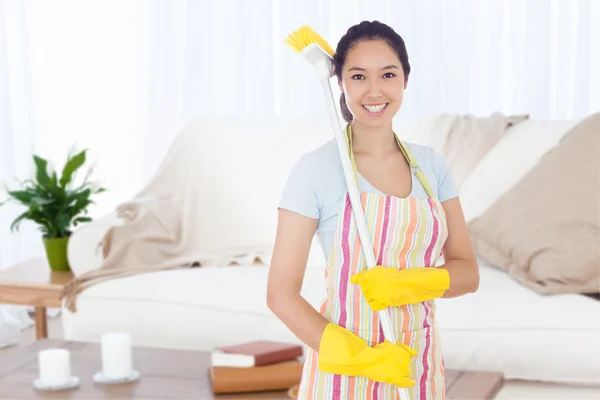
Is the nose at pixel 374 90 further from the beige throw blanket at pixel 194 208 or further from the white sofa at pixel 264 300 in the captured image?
the beige throw blanket at pixel 194 208

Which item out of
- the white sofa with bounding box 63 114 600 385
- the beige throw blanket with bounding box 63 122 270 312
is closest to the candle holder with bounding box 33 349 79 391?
the white sofa with bounding box 63 114 600 385

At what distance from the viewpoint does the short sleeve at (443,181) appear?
5.15 ft

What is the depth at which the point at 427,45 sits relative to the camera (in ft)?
13.7

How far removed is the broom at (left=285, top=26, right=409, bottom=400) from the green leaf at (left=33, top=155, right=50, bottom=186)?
228 cm

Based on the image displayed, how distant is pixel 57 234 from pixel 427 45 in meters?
1.74

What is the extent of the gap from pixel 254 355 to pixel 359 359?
947 mm

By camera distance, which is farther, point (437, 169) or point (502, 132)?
point (502, 132)

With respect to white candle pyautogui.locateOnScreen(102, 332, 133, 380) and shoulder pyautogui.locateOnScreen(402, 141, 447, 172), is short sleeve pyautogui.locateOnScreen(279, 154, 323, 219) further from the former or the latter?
white candle pyautogui.locateOnScreen(102, 332, 133, 380)

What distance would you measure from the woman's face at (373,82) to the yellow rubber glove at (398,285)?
233mm

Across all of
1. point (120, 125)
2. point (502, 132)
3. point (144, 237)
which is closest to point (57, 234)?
point (144, 237)

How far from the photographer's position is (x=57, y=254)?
3.44 meters

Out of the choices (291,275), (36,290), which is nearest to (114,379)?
(36,290)

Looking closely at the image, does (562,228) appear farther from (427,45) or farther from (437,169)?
(427,45)

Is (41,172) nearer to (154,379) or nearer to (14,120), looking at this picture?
(14,120)
